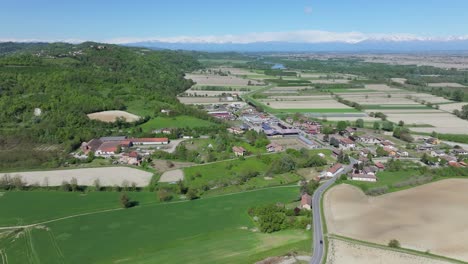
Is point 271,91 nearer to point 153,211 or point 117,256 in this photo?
point 153,211

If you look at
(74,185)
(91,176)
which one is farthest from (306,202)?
(91,176)

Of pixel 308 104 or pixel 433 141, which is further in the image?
pixel 308 104

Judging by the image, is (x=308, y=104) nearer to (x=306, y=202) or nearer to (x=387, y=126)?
(x=387, y=126)

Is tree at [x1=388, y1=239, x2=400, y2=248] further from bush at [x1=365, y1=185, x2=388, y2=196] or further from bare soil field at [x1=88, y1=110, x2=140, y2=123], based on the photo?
bare soil field at [x1=88, y1=110, x2=140, y2=123]

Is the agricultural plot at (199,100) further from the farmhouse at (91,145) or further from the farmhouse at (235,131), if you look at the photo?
the farmhouse at (91,145)

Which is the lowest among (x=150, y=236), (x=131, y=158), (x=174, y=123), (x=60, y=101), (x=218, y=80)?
(x=150, y=236)

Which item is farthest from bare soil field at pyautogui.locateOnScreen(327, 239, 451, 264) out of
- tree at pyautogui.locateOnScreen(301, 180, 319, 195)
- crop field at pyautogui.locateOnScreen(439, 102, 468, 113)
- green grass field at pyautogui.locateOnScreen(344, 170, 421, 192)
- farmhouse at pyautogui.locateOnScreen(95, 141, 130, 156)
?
crop field at pyautogui.locateOnScreen(439, 102, 468, 113)
